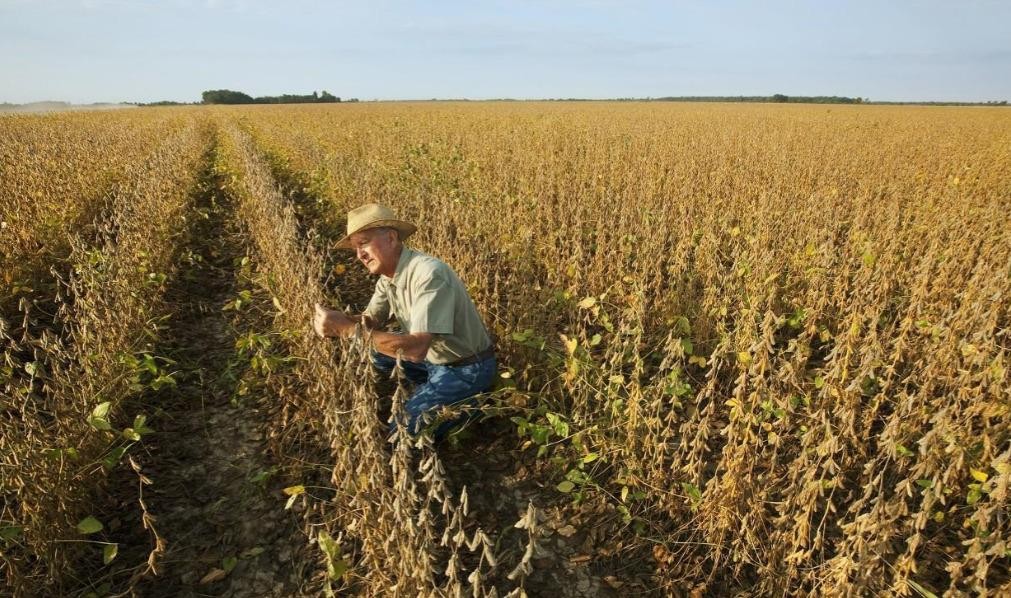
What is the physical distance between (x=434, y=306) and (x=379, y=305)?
2.28 feet

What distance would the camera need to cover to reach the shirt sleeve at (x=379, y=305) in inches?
124

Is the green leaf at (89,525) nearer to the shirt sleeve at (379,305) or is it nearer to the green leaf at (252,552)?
the green leaf at (252,552)

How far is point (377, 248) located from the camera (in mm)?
2818

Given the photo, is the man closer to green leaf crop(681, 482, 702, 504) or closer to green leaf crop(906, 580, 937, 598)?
green leaf crop(681, 482, 702, 504)

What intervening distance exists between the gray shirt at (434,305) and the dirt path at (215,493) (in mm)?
992

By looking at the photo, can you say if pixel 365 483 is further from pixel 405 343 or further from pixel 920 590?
pixel 920 590

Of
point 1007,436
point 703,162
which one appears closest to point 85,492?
point 1007,436

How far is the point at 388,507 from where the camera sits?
1613 millimetres

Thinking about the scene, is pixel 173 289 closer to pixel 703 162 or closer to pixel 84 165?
pixel 84 165

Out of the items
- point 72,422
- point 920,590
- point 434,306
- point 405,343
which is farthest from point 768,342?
point 72,422

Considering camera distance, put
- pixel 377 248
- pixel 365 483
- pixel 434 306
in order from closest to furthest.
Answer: pixel 365 483 → pixel 434 306 → pixel 377 248

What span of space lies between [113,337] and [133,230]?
215 cm

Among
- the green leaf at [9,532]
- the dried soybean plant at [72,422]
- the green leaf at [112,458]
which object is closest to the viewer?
the green leaf at [9,532]

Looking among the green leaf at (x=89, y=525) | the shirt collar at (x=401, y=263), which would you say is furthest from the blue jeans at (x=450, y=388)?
the green leaf at (x=89, y=525)
